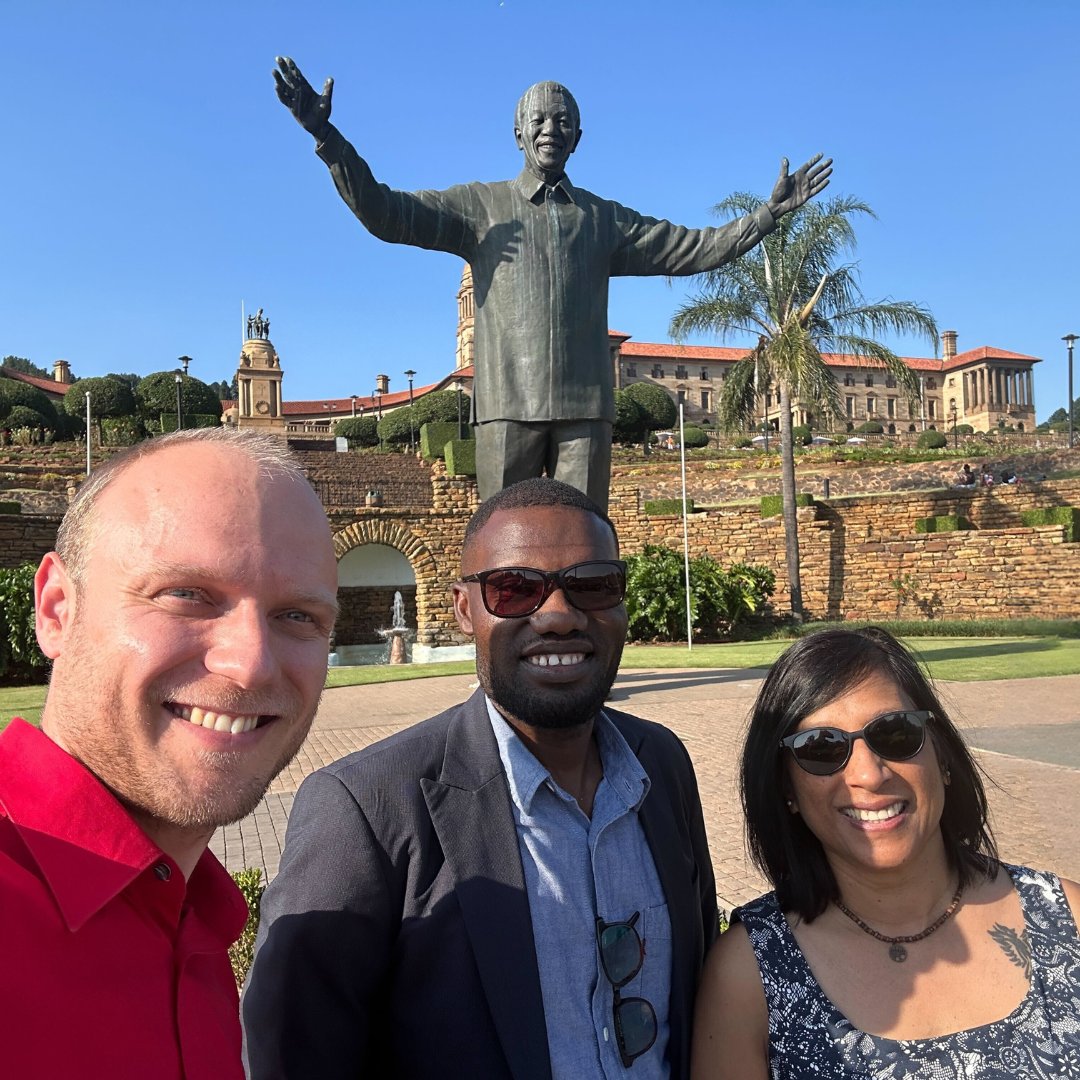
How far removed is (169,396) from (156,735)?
48927mm

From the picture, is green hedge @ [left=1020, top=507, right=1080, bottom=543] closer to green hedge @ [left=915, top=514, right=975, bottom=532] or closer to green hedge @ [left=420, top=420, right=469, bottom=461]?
green hedge @ [left=915, top=514, right=975, bottom=532]

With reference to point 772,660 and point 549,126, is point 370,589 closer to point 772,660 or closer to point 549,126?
point 772,660

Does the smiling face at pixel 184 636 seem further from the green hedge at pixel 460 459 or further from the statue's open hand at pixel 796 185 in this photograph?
the green hedge at pixel 460 459

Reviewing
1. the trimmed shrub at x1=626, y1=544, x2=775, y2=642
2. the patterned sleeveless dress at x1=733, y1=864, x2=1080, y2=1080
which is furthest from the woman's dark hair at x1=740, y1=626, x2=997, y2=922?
the trimmed shrub at x1=626, y1=544, x2=775, y2=642

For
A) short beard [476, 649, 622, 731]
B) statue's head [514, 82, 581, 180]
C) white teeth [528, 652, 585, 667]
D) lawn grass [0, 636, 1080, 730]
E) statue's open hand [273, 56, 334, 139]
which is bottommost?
lawn grass [0, 636, 1080, 730]

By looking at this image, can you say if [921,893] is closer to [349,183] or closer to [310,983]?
[310,983]

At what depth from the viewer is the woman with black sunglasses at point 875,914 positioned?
1.60 meters

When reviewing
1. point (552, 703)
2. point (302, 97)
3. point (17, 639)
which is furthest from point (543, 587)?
point (17, 639)

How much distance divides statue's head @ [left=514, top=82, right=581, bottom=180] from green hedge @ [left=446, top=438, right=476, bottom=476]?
1982 cm

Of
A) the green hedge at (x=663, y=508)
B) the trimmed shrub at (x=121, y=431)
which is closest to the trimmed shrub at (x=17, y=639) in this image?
the green hedge at (x=663, y=508)

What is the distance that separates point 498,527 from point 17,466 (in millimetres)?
33780

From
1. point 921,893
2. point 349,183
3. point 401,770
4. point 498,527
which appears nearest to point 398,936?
point 401,770

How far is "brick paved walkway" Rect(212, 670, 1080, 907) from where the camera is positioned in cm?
414

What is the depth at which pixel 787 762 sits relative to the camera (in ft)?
6.06
